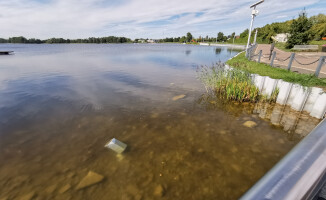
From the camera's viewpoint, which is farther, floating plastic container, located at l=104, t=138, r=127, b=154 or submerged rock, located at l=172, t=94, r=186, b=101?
submerged rock, located at l=172, t=94, r=186, b=101

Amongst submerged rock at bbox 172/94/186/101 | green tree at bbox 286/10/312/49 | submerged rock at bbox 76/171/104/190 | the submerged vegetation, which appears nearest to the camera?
submerged rock at bbox 76/171/104/190

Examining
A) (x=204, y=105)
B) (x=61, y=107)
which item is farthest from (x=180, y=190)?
(x=61, y=107)

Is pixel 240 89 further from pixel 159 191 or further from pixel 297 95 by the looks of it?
pixel 159 191

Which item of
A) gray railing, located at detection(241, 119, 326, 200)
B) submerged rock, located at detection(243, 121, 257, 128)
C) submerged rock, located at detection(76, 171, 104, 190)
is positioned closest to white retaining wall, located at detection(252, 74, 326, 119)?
submerged rock, located at detection(243, 121, 257, 128)

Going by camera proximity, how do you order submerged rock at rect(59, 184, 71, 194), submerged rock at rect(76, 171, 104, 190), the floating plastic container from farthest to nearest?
the floating plastic container
submerged rock at rect(76, 171, 104, 190)
submerged rock at rect(59, 184, 71, 194)

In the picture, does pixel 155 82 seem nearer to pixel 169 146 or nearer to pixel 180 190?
pixel 169 146

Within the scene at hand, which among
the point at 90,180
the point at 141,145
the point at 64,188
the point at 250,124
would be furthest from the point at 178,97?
the point at 64,188

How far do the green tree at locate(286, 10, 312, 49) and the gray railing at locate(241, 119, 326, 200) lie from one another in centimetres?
3201

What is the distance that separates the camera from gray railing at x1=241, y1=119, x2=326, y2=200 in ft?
1.98

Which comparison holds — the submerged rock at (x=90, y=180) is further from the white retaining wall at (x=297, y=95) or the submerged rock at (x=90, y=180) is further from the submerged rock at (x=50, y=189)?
the white retaining wall at (x=297, y=95)

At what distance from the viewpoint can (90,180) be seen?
379 cm

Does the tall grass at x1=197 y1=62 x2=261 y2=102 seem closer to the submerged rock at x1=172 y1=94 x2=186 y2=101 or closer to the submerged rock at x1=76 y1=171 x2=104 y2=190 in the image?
the submerged rock at x1=172 y1=94 x2=186 y2=101

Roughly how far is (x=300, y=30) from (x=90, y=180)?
3308 centimetres

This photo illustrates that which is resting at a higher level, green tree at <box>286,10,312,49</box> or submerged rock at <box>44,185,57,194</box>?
green tree at <box>286,10,312,49</box>
